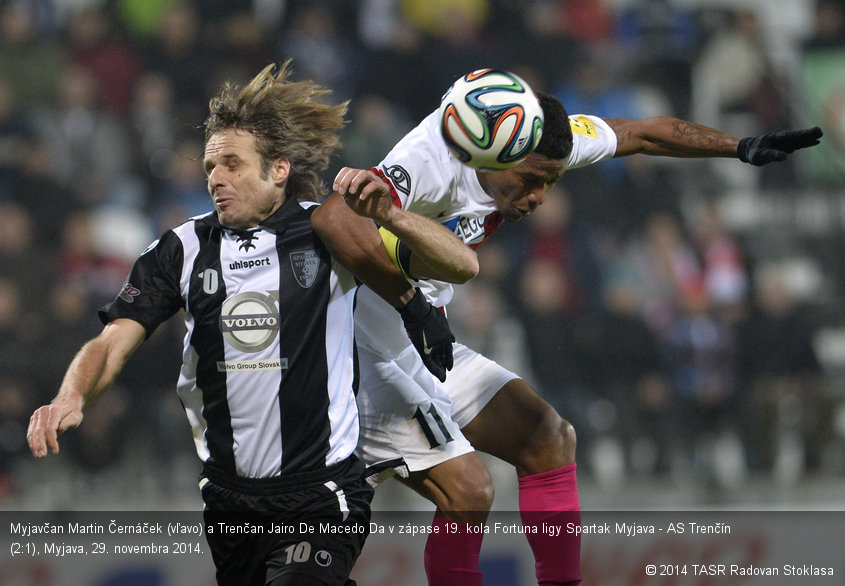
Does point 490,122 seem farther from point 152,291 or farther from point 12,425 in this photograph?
point 12,425

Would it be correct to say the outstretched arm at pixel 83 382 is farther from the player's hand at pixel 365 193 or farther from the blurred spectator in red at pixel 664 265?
the blurred spectator in red at pixel 664 265

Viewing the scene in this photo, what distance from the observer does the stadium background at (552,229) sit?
8.05 metres

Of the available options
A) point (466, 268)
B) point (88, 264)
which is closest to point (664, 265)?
point (88, 264)

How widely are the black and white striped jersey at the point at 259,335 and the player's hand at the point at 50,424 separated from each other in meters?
0.56

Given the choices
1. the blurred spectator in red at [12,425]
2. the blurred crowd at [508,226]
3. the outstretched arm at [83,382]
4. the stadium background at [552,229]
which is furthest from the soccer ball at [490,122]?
the blurred spectator in red at [12,425]

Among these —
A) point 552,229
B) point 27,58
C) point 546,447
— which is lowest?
point 546,447

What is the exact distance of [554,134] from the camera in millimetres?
4254

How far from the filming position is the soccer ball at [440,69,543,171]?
3881 millimetres

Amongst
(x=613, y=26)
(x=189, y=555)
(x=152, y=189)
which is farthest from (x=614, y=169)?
(x=189, y=555)

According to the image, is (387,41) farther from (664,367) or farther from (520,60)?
(664,367)

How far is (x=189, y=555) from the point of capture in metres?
5.67

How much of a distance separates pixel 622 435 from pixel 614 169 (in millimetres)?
2441

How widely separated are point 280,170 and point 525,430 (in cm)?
148

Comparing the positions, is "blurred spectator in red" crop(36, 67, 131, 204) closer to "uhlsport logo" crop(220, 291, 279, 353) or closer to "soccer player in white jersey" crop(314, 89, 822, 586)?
"soccer player in white jersey" crop(314, 89, 822, 586)
